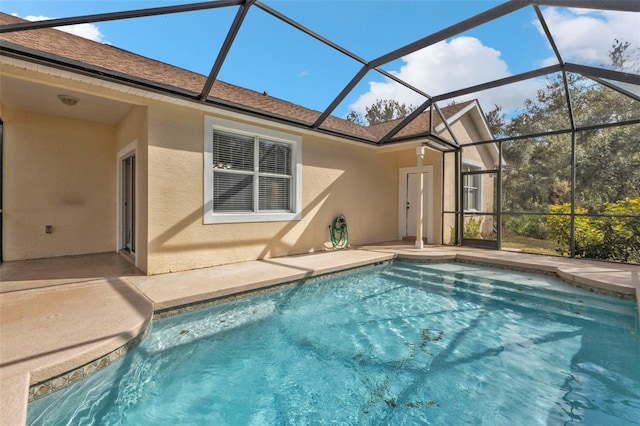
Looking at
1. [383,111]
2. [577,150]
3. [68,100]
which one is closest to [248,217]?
[68,100]

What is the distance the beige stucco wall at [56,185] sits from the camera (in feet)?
17.7

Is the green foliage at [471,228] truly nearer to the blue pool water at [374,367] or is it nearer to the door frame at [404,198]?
the door frame at [404,198]

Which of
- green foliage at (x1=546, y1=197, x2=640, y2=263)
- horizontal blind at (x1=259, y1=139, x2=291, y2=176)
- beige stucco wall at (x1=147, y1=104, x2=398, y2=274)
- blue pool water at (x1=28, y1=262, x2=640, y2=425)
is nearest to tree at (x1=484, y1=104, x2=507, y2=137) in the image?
green foliage at (x1=546, y1=197, x2=640, y2=263)

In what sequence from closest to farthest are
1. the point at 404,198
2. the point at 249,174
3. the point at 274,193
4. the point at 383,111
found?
the point at 249,174 < the point at 274,193 < the point at 404,198 < the point at 383,111

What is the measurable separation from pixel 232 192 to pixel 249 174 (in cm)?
57

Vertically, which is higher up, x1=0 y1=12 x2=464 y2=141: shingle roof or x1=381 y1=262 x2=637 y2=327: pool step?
x1=0 y1=12 x2=464 y2=141: shingle roof

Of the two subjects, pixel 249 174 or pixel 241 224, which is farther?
pixel 249 174

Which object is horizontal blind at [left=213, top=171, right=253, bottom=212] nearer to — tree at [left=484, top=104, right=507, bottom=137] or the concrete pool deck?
the concrete pool deck

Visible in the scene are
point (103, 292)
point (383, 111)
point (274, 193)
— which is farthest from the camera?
point (383, 111)

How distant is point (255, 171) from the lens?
620cm

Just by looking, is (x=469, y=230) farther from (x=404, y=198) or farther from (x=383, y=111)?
(x=383, y=111)

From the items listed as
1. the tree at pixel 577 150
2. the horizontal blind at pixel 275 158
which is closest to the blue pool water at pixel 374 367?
the horizontal blind at pixel 275 158

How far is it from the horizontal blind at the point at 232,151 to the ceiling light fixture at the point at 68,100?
7.58 ft

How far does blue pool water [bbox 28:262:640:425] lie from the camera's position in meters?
2.19
